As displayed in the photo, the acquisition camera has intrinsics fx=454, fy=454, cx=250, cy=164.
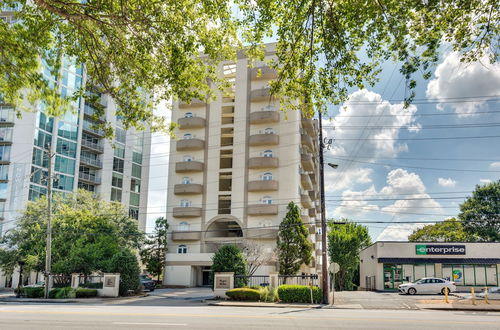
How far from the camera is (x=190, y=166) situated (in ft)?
173

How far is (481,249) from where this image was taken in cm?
4012

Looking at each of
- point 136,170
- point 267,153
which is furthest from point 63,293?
point 136,170

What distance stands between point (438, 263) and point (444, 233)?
2430 cm

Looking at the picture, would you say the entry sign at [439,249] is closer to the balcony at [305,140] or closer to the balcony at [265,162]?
the balcony at [265,162]

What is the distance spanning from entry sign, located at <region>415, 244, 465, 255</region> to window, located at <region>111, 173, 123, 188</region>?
4862 cm

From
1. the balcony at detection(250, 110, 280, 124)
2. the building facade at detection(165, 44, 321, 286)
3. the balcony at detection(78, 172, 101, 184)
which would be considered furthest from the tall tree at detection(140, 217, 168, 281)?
the balcony at detection(78, 172, 101, 184)

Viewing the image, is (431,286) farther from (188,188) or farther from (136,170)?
(136,170)

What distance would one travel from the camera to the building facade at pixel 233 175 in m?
50.0

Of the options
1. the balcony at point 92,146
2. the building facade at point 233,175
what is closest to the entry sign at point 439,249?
the building facade at point 233,175

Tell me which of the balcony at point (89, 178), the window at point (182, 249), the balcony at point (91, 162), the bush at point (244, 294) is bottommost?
the bush at point (244, 294)

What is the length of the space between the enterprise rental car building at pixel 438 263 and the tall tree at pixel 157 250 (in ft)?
Answer: 78.6

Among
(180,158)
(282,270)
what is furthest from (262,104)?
(282,270)

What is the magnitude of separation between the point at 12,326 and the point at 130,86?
796cm

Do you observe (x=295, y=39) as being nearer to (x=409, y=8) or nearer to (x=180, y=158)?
(x=409, y=8)
